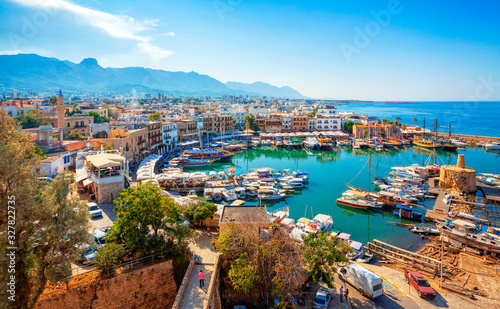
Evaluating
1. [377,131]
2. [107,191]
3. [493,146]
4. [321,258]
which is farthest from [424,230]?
[377,131]

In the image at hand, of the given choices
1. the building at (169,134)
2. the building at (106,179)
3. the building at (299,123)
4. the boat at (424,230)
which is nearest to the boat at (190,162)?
the building at (169,134)

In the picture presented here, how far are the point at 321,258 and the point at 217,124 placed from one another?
58112 mm

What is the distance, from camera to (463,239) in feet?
58.5

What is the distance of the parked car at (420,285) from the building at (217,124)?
5438cm

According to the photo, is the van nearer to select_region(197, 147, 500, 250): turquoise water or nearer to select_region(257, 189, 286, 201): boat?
select_region(197, 147, 500, 250): turquoise water

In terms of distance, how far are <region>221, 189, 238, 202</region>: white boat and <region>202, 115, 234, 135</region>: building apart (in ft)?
124

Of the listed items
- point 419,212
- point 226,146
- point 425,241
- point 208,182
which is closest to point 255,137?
point 226,146

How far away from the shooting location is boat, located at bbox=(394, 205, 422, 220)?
23.0 m

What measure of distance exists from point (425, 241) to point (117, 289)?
19.3 metres

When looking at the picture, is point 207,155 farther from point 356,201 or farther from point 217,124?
point 356,201

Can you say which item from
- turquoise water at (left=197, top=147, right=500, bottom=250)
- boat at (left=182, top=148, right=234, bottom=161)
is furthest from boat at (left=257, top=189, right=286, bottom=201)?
boat at (left=182, top=148, right=234, bottom=161)

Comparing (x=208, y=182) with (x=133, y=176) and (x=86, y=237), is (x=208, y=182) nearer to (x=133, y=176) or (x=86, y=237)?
(x=133, y=176)

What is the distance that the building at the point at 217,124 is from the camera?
66.2 m

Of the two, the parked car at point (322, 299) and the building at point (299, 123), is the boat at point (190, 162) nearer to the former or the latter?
the parked car at point (322, 299)
